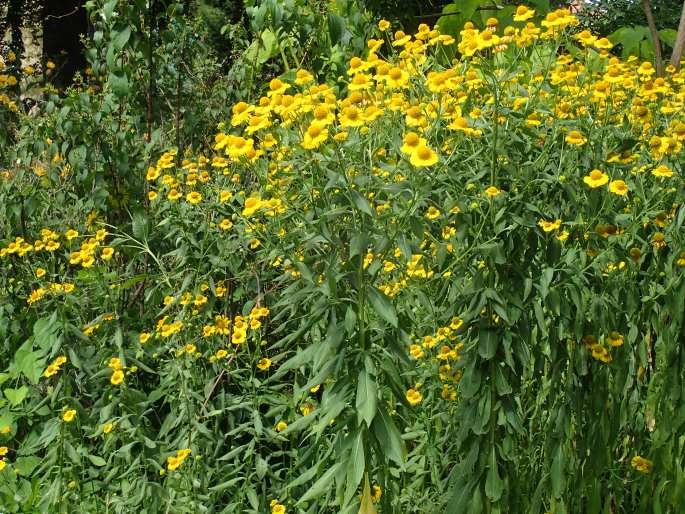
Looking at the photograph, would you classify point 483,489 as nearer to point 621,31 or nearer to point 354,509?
point 354,509

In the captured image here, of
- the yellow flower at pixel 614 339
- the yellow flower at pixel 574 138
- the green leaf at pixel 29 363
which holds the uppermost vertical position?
the yellow flower at pixel 574 138

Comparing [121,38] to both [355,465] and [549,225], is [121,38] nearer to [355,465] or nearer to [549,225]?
→ [549,225]

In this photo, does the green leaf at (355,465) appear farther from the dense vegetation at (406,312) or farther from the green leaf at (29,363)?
the green leaf at (29,363)

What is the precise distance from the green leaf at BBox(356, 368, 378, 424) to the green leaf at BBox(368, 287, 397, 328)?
152 millimetres

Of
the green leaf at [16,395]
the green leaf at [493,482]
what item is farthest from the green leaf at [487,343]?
the green leaf at [16,395]

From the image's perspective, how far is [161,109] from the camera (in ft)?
14.8

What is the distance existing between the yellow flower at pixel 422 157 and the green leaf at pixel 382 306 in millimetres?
326

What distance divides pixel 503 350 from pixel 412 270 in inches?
18.2

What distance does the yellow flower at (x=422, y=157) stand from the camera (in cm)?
213

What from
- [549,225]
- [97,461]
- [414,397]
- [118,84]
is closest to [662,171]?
[549,225]

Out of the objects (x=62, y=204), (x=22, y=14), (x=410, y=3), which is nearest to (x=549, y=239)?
(x=62, y=204)

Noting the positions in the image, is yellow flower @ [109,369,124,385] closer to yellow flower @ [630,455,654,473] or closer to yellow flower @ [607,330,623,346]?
yellow flower @ [607,330,623,346]

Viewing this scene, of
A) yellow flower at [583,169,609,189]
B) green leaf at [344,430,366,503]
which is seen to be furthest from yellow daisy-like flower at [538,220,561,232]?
green leaf at [344,430,366,503]

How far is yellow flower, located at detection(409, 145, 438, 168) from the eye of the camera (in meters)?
2.13
